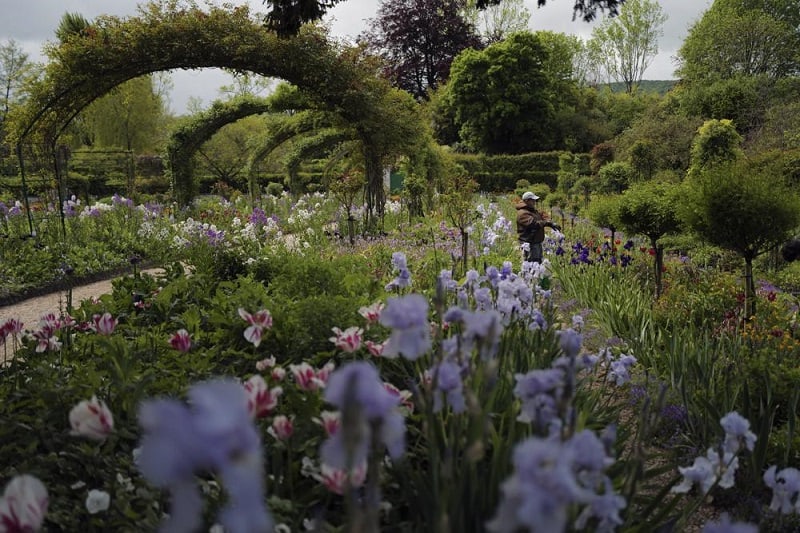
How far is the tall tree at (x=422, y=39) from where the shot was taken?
37344mm

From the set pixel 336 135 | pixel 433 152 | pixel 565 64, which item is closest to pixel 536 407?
pixel 433 152

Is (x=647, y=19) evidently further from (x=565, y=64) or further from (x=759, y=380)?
(x=759, y=380)

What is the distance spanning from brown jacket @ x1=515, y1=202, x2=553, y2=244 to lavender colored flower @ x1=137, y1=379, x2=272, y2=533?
6.24 metres

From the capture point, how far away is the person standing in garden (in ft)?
21.9

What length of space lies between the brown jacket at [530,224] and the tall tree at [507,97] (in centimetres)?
2458

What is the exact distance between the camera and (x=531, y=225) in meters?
6.73

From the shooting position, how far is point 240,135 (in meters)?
27.5

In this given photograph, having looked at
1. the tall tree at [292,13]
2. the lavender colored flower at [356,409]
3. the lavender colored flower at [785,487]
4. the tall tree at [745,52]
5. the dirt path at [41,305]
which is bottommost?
the dirt path at [41,305]

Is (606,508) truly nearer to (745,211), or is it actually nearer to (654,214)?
(745,211)

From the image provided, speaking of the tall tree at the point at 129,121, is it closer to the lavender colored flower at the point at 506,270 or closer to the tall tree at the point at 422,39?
the tall tree at the point at 422,39

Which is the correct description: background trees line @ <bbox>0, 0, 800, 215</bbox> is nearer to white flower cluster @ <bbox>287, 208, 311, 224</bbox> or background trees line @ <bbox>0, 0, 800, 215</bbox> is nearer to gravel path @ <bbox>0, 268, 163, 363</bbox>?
white flower cluster @ <bbox>287, 208, 311, 224</bbox>

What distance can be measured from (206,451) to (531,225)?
6413mm

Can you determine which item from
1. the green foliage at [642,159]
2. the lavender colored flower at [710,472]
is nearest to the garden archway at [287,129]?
the green foliage at [642,159]

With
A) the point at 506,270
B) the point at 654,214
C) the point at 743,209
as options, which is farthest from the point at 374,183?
the point at 506,270
